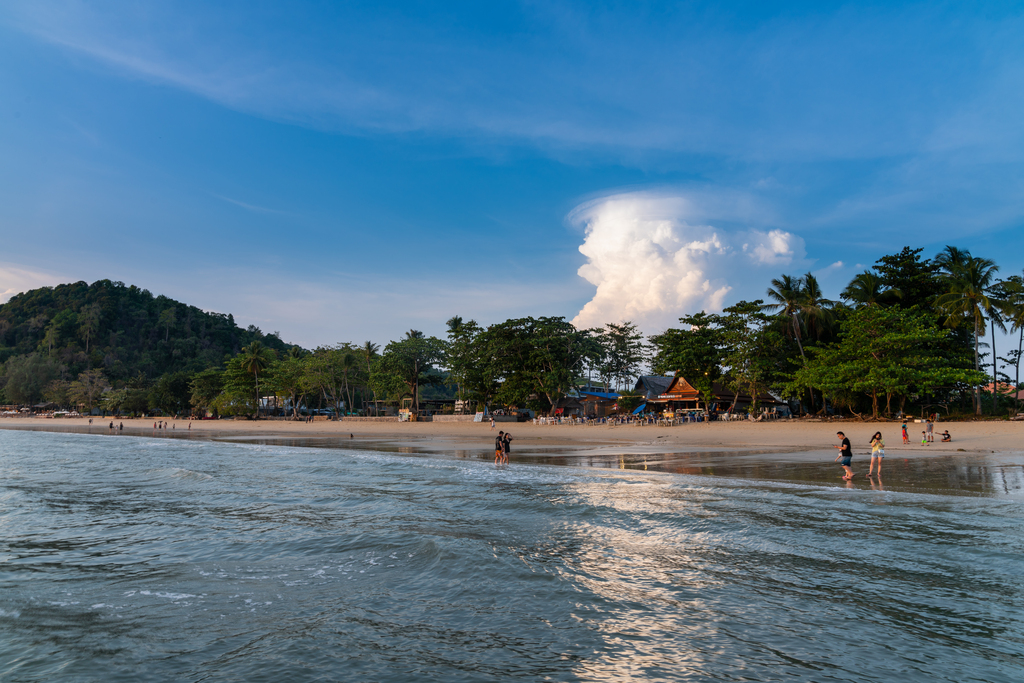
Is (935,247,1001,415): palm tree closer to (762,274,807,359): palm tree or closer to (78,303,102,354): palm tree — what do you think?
(762,274,807,359): palm tree

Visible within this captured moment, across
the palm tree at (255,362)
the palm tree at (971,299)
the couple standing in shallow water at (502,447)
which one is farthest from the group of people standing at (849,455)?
the palm tree at (255,362)

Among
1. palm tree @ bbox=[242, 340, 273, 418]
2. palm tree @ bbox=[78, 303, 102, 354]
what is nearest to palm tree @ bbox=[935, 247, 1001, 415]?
palm tree @ bbox=[242, 340, 273, 418]

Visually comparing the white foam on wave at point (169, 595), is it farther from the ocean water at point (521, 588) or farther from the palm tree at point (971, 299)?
the palm tree at point (971, 299)

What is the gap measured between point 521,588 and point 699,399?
44562 mm

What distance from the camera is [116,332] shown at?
445ft

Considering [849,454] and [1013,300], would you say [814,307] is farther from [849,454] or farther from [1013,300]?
[849,454]

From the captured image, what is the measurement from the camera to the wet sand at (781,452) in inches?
608

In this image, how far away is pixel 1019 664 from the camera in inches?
184

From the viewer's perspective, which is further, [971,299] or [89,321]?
[89,321]

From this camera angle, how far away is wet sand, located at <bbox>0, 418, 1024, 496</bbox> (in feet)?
50.7

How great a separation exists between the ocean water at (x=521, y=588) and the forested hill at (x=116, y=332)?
11917cm

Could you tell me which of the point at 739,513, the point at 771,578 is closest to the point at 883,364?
the point at 739,513

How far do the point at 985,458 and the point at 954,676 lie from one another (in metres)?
19.5

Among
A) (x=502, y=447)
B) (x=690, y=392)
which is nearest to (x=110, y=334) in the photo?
(x=690, y=392)
